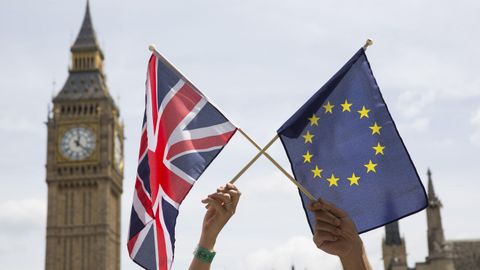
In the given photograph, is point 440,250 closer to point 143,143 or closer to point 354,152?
point 143,143

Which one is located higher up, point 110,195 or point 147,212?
point 110,195

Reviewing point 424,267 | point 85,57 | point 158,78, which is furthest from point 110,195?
point 158,78

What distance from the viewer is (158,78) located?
8367 millimetres

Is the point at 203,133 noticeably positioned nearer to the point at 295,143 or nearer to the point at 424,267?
the point at 295,143

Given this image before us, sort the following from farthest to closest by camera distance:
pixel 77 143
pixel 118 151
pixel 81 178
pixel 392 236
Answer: pixel 392 236 < pixel 118 151 < pixel 77 143 < pixel 81 178

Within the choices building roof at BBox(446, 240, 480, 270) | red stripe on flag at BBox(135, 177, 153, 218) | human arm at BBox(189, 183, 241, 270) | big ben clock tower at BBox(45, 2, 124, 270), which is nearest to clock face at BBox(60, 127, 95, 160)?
big ben clock tower at BBox(45, 2, 124, 270)

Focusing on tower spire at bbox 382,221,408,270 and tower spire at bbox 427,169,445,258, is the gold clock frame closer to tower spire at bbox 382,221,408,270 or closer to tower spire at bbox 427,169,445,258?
tower spire at bbox 382,221,408,270

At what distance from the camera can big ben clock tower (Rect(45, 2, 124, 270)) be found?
79.8 metres

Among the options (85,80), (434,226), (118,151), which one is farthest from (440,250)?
(85,80)

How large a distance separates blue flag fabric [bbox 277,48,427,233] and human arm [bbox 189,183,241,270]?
1.48 meters

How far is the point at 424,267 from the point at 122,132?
34269 millimetres

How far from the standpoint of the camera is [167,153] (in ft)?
26.5

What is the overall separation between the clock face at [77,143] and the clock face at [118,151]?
3607 millimetres

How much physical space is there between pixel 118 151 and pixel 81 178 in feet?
21.9
